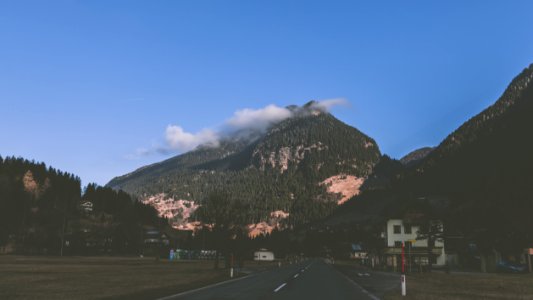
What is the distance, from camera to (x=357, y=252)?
186 m

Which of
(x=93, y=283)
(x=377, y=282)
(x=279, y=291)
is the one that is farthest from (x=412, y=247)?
(x=93, y=283)

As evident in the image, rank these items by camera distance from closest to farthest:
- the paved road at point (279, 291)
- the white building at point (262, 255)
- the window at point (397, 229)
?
the paved road at point (279, 291), the window at point (397, 229), the white building at point (262, 255)

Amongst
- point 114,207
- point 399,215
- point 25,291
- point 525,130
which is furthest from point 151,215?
point 25,291

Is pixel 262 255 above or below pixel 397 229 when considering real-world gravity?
below

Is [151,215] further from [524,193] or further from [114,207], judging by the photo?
[524,193]

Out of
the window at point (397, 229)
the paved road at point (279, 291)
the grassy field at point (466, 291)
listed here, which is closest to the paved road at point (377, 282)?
the paved road at point (279, 291)

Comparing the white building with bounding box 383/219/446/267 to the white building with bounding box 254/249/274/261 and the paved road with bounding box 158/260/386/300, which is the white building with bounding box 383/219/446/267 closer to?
the paved road with bounding box 158/260/386/300

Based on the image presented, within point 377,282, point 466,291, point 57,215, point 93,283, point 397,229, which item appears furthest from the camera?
point 57,215

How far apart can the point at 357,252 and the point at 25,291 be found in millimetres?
177065

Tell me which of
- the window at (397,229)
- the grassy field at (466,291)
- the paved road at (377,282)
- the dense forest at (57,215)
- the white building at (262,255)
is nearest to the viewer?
the grassy field at (466,291)

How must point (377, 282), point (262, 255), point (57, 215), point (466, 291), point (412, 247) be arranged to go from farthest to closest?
1. point (262, 255)
2. point (57, 215)
3. point (412, 247)
4. point (377, 282)
5. point (466, 291)

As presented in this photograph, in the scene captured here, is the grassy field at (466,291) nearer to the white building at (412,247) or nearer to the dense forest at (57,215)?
the white building at (412,247)

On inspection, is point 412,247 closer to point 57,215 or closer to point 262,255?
point 57,215

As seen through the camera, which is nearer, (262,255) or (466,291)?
(466,291)
